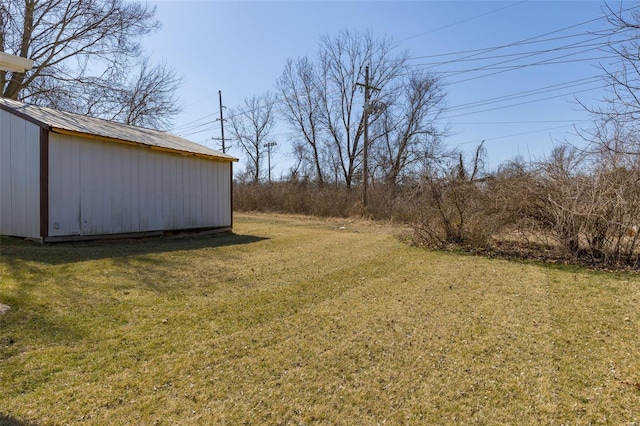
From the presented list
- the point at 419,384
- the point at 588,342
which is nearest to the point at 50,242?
the point at 419,384

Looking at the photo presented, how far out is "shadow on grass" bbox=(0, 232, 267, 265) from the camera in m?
5.79

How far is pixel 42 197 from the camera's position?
6949 mm

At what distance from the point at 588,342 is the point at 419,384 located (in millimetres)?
1700

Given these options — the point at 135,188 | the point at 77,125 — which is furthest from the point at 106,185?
the point at 77,125

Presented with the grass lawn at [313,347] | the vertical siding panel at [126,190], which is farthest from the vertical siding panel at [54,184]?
the grass lawn at [313,347]

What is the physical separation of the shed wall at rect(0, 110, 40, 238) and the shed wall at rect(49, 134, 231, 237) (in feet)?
1.02

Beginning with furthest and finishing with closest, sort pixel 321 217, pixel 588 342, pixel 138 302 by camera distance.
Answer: pixel 321 217
pixel 138 302
pixel 588 342

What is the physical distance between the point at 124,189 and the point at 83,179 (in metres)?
0.91

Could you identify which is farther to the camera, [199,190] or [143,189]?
[199,190]

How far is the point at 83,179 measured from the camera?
7.64 metres

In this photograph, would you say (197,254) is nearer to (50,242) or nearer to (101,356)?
(50,242)

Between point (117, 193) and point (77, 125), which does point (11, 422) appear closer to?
point (117, 193)

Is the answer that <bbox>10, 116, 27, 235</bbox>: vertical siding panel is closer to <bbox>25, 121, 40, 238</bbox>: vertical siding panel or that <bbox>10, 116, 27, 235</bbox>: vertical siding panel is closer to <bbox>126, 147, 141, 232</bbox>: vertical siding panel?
<bbox>25, 121, 40, 238</bbox>: vertical siding panel

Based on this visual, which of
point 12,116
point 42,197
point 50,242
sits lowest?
point 50,242
